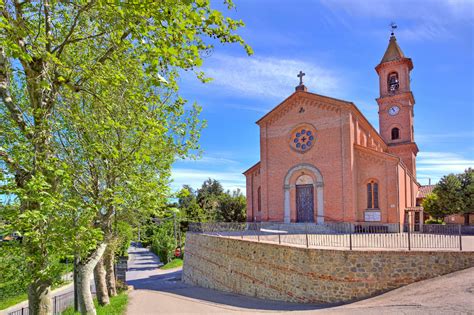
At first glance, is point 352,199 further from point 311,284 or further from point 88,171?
point 88,171

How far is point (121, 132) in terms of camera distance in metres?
11.0

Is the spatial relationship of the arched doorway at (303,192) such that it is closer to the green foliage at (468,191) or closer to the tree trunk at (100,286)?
the green foliage at (468,191)

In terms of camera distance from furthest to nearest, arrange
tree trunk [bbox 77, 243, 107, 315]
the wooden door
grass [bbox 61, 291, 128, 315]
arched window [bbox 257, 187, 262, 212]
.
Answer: arched window [bbox 257, 187, 262, 212], the wooden door, grass [bbox 61, 291, 128, 315], tree trunk [bbox 77, 243, 107, 315]

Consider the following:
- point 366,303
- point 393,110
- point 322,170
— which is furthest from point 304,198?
point 393,110

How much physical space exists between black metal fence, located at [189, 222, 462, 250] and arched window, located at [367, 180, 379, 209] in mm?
1671

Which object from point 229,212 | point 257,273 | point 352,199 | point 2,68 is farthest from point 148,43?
point 229,212

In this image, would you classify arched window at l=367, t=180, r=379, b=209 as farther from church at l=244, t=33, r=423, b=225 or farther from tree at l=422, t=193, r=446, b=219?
tree at l=422, t=193, r=446, b=219

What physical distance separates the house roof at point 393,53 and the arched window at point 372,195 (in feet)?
50.0

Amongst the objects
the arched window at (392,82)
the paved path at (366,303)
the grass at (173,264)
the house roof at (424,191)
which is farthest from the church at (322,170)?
the grass at (173,264)

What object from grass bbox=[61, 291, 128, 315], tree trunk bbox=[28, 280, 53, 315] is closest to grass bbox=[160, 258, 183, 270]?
grass bbox=[61, 291, 128, 315]

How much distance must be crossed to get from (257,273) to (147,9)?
1327 centimetres

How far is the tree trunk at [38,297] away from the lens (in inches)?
259

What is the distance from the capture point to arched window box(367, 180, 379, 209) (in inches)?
913

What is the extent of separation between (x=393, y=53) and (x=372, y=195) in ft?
55.5
